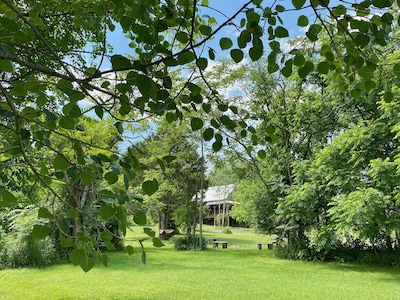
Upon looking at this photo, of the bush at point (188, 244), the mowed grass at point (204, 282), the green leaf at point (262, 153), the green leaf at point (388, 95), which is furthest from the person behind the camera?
the bush at point (188, 244)

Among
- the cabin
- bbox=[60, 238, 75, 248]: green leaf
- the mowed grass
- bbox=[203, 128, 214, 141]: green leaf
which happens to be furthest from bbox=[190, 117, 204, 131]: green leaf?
the cabin

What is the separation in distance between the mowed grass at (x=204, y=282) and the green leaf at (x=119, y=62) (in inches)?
174

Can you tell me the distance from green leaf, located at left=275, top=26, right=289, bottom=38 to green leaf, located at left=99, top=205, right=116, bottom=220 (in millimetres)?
447

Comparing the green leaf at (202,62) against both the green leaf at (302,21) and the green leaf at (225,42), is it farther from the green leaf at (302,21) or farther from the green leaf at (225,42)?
the green leaf at (302,21)

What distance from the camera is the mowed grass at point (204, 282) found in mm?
4785

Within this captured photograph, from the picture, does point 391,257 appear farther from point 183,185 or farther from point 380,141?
point 183,185

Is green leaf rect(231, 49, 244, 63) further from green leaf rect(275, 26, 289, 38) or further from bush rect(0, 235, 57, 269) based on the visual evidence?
bush rect(0, 235, 57, 269)

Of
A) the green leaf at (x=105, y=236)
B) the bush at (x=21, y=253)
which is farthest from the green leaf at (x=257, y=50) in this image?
the bush at (x=21, y=253)

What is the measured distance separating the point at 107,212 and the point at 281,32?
464 millimetres

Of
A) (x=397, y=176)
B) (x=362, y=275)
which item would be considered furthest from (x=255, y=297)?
(x=397, y=176)

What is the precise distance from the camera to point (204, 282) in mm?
5656

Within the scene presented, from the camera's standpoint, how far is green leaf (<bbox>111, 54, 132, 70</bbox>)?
65cm

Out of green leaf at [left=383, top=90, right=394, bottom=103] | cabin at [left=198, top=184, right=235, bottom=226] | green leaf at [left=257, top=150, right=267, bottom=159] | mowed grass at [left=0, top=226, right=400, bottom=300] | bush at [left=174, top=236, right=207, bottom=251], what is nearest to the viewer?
green leaf at [left=383, top=90, right=394, bottom=103]

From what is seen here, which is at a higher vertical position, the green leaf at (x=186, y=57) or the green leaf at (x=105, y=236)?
the green leaf at (x=186, y=57)
